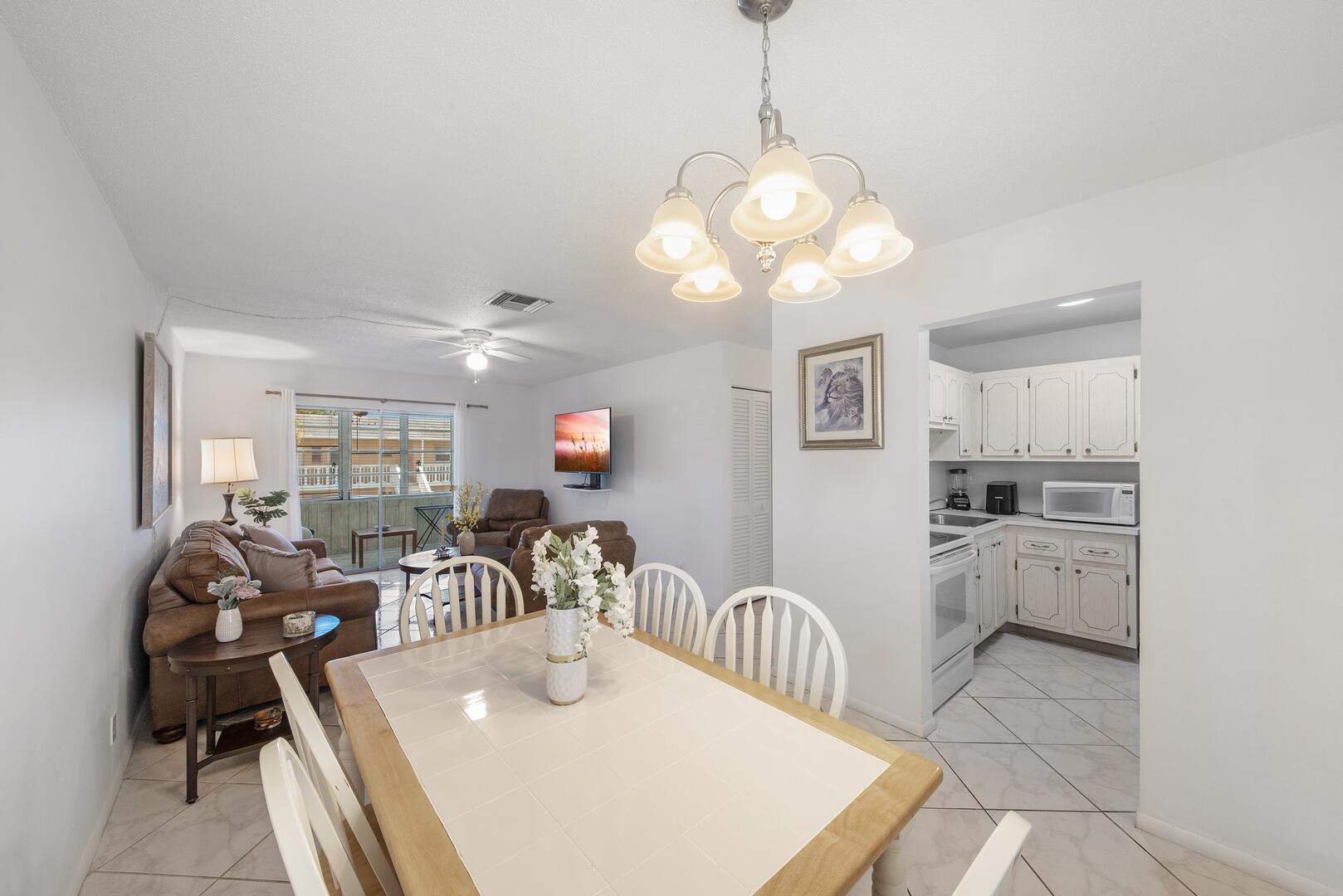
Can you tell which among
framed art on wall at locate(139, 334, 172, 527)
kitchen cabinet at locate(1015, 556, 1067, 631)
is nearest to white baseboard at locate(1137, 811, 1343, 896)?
kitchen cabinet at locate(1015, 556, 1067, 631)

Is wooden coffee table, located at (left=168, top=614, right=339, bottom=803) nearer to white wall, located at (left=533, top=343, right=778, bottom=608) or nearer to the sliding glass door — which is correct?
white wall, located at (left=533, top=343, right=778, bottom=608)

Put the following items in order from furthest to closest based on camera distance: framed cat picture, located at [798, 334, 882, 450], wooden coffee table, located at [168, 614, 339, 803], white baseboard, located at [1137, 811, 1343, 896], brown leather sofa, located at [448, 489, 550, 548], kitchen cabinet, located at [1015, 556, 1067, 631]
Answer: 1. brown leather sofa, located at [448, 489, 550, 548]
2. kitchen cabinet, located at [1015, 556, 1067, 631]
3. framed cat picture, located at [798, 334, 882, 450]
4. wooden coffee table, located at [168, 614, 339, 803]
5. white baseboard, located at [1137, 811, 1343, 896]

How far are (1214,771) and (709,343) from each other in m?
3.81

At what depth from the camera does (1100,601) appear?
3.51 m

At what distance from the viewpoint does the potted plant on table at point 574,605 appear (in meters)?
1.39

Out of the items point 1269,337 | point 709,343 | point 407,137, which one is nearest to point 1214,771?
point 1269,337

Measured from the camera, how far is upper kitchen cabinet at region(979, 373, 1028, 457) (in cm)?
408

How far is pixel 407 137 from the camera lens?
160cm

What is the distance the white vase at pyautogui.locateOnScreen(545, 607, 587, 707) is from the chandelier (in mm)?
967

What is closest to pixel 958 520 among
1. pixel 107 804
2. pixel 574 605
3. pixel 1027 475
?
pixel 1027 475

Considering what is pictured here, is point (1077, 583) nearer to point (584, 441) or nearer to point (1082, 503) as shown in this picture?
point (1082, 503)

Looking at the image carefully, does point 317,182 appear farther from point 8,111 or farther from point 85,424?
point 85,424

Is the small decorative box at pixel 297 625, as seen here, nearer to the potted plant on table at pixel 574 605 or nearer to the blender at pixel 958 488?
the potted plant on table at pixel 574 605

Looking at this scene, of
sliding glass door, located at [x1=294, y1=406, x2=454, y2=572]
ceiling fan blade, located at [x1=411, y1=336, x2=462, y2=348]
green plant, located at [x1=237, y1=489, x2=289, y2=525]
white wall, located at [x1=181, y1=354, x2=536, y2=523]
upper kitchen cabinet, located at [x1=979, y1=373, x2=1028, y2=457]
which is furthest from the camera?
sliding glass door, located at [x1=294, y1=406, x2=454, y2=572]
